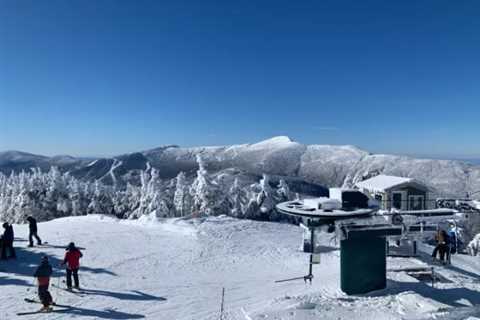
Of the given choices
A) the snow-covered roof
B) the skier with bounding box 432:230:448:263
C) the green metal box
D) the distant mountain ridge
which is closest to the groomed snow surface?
the green metal box

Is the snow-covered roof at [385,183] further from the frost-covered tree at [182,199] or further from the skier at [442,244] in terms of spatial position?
the frost-covered tree at [182,199]

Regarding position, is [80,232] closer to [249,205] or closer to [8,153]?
[249,205]

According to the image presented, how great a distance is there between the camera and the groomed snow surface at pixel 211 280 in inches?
392

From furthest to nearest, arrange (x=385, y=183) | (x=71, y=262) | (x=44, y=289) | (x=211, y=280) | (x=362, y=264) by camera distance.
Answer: (x=385, y=183) → (x=211, y=280) → (x=362, y=264) → (x=71, y=262) → (x=44, y=289)

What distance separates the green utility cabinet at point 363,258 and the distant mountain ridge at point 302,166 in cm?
8493

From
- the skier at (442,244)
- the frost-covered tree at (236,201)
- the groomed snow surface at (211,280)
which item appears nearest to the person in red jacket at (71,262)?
the groomed snow surface at (211,280)

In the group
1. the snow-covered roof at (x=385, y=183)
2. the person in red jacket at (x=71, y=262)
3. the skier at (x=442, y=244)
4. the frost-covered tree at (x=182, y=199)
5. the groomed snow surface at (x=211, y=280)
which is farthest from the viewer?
the frost-covered tree at (x=182, y=199)

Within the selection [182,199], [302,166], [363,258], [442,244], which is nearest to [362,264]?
[363,258]

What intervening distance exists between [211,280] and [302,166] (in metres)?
157

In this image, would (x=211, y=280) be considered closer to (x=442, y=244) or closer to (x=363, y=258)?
(x=363, y=258)

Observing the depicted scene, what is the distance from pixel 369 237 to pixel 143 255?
981 cm

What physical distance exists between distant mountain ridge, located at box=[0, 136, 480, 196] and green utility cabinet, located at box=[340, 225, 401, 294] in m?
84.9

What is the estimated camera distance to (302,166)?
16750cm

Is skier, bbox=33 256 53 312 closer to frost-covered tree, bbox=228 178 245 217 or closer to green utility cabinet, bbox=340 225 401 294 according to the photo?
green utility cabinet, bbox=340 225 401 294
